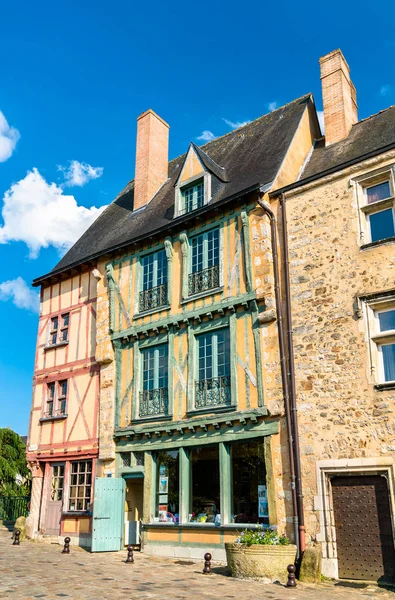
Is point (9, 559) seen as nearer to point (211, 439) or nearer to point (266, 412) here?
point (211, 439)

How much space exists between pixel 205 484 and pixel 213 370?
2250 millimetres

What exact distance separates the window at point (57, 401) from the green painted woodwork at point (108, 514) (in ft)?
9.40

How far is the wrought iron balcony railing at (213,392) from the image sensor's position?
11.4m

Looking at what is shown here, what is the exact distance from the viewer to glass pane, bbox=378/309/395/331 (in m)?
9.80

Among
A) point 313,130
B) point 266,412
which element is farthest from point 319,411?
point 313,130

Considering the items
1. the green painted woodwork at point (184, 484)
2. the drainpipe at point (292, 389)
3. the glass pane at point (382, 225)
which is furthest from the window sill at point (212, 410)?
the glass pane at point (382, 225)

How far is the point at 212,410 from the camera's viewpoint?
37.6 feet

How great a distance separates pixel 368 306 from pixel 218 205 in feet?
13.1

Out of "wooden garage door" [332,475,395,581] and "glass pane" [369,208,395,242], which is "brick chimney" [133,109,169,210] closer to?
"glass pane" [369,208,395,242]

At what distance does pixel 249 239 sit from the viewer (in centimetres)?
Answer: 1175

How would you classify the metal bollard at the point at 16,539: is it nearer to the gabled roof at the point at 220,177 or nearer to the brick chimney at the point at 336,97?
the gabled roof at the point at 220,177

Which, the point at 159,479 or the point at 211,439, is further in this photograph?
the point at 159,479

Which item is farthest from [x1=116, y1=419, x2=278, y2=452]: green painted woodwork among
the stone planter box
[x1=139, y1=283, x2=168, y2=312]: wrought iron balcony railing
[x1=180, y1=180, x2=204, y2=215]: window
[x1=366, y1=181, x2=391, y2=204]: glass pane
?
[x1=180, y1=180, x2=204, y2=215]: window

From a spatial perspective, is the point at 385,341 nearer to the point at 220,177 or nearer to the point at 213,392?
the point at 213,392
